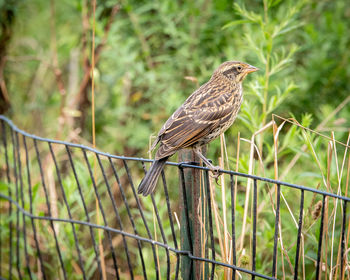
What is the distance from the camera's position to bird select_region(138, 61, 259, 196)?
2.45 meters

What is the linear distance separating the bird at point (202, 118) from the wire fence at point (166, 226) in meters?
0.12

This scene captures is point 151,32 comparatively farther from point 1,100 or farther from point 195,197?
point 195,197

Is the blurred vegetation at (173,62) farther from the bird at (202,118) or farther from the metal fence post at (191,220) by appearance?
the metal fence post at (191,220)

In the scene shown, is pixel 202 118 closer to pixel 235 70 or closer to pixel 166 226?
pixel 235 70

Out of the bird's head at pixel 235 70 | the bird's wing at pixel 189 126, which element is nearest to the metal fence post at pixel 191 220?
the bird's wing at pixel 189 126

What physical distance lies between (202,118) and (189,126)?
0.12 meters

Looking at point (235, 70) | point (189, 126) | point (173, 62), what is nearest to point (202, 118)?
point (189, 126)

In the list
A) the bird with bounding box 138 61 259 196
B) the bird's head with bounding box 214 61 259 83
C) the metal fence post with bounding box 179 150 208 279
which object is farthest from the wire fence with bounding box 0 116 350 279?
the bird's head with bounding box 214 61 259 83

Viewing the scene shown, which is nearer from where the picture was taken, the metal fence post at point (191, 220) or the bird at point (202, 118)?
the metal fence post at point (191, 220)

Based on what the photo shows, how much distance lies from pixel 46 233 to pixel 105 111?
181 cm

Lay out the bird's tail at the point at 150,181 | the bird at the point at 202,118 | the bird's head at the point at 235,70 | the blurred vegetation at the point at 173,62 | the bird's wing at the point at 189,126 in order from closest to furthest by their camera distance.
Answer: the bird's tail at the point at 150,181, the bird at the point at 202,118, the bird's wing at the point at 189,126, the bird's head at the point at 235,70, the blurred vegetation at the point at 173,62

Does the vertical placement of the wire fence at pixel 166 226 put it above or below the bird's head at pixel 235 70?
below

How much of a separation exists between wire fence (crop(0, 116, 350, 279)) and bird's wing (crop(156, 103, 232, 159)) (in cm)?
20

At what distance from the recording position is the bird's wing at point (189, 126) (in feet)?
8.50
